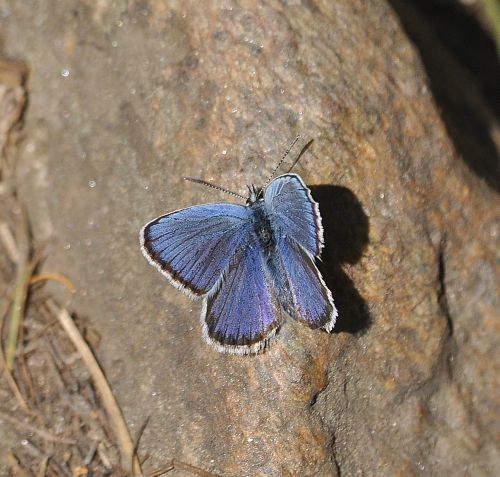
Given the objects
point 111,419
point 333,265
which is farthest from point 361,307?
point 111,419

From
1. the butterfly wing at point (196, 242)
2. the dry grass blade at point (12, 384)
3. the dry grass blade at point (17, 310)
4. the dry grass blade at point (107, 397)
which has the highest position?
the butterfly wing at point (196, 242)

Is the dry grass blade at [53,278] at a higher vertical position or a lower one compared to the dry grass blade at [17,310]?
higher

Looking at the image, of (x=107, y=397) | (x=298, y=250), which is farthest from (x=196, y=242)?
(x=107, y=397)

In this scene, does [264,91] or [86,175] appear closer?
[264,91]

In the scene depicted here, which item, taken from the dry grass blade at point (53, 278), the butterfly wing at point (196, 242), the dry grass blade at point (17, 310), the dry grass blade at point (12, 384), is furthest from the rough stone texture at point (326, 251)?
the dry grass blade at point (12, 384)

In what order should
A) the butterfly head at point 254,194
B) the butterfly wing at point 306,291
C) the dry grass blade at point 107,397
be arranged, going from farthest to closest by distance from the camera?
the dry grass blade at point 107,397 < the butterfly head at point 254,194 < the butterfly wing at point 306,291

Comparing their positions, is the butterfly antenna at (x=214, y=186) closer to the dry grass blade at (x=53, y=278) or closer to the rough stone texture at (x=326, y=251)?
the rough stone texture at (x=326, y=251)

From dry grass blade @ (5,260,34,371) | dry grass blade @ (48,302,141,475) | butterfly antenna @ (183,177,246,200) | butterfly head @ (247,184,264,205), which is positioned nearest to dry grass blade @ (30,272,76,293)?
dry grass blade @ (5,260,34,371)

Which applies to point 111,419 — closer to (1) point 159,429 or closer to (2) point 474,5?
(1) point 159,429
